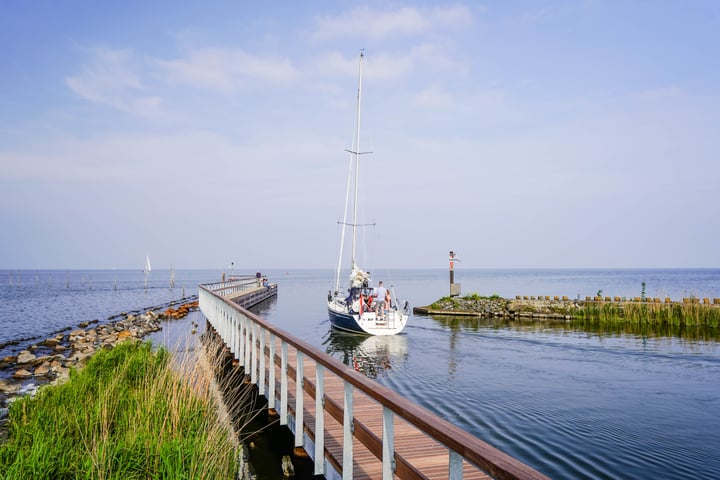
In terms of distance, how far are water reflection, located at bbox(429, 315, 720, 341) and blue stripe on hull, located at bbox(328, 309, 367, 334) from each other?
6.63 metres

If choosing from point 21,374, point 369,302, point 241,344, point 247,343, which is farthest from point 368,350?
point 21,374

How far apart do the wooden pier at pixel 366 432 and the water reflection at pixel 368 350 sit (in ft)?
26.9

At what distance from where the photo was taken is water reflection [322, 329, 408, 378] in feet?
56.3

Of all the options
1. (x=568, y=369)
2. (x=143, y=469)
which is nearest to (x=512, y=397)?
(x=568, y=369)

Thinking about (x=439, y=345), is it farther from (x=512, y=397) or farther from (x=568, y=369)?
(x=512, y=397)

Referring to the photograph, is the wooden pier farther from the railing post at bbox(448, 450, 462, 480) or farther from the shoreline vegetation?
the shoreline vegetation

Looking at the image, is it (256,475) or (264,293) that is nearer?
(256,475)

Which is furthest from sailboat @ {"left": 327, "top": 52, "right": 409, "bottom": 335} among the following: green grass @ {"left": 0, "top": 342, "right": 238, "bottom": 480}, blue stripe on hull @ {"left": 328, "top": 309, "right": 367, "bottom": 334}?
green grass @ {"left": 0, "top": 342, "right": 238, "bottom": 480}

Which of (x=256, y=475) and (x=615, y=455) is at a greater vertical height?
(x=256, y=475)

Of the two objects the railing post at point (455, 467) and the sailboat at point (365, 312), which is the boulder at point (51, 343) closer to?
the sailboat at point (365, 312)

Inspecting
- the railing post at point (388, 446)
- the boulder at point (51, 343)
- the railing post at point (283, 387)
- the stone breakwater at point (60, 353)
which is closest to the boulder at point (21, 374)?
the stone breakwater at point (60, 353)

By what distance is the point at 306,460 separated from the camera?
20.4ft

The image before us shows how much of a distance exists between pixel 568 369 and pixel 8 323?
33650mm

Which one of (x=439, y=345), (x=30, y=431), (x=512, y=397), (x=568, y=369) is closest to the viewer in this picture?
(x=30, y=431)
